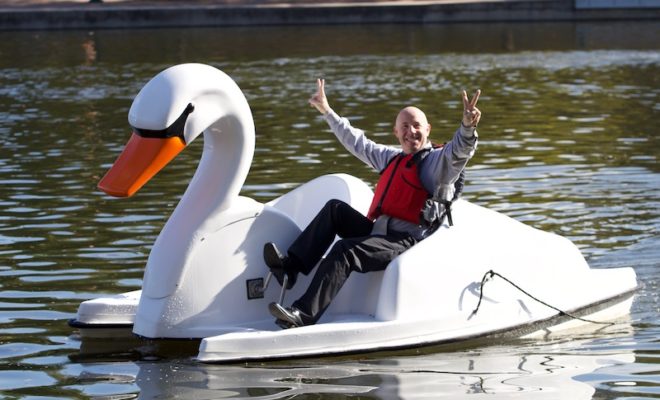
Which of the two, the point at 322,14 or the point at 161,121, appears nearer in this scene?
the point at 161,121

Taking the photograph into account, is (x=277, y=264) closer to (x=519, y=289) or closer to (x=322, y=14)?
(x=519, y=289)

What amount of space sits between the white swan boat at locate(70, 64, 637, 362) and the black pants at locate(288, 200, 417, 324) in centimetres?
11

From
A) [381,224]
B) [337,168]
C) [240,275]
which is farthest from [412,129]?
[337,168]

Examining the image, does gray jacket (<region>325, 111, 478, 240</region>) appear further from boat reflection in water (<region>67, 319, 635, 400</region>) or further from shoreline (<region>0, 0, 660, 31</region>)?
shoreline (<region>0, 0, 660, 31</region>)

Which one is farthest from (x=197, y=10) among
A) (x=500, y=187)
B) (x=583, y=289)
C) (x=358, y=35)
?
(x=583, y=289)

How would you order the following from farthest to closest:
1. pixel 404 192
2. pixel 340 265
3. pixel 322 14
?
pixel 322 14
pixel 404 192
pixel 340 265

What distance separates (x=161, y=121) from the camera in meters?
7.62

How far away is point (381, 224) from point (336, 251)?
48cm

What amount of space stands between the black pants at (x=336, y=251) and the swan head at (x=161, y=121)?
33.1 inches

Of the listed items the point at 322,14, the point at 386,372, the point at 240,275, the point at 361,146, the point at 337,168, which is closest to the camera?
the point at 386,372

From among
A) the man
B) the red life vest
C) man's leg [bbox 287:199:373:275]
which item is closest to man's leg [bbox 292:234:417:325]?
the man

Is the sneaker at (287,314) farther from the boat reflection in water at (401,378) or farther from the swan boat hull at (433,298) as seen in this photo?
the boat reflection in water at (401,378)

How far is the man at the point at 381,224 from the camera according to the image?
309 inches

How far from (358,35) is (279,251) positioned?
24785 millimetres
